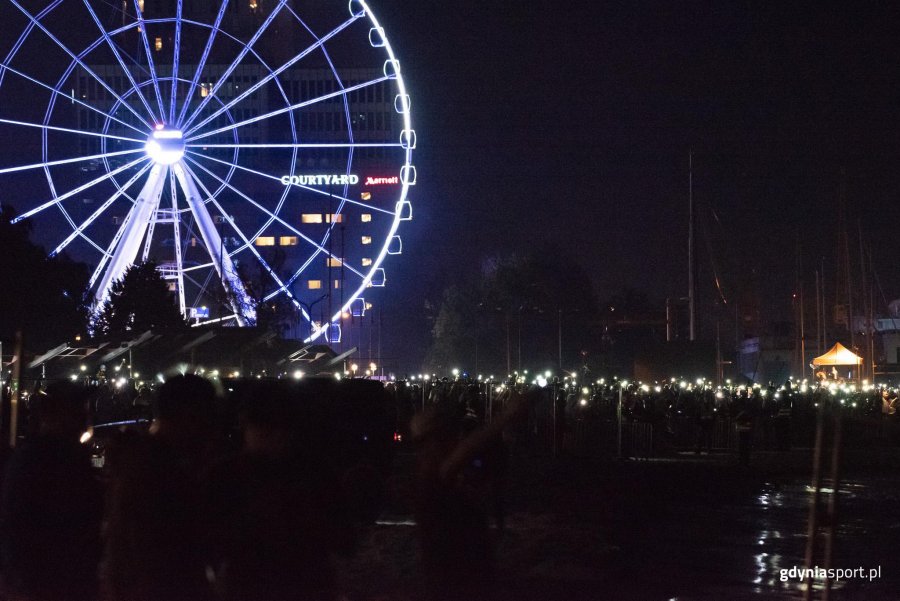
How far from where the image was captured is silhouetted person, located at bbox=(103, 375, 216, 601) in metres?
4.53

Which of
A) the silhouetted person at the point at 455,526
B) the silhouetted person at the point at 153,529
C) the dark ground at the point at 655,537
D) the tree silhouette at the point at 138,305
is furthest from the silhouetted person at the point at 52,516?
the tree silhouette at the point at 138,305

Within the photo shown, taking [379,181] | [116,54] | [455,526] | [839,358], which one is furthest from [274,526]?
[379,181]

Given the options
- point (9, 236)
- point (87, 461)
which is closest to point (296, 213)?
point (9, 236)

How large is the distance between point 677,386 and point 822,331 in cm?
3442

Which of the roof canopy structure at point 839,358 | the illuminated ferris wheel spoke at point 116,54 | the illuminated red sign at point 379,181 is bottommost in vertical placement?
the roof canopy structure at point 839,358

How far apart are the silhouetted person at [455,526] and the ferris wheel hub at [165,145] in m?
31.3

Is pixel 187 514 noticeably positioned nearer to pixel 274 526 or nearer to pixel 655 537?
pixel 274 526

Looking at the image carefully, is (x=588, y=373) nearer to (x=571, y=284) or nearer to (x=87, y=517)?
(x=571, y=284)

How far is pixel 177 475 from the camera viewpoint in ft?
15.4

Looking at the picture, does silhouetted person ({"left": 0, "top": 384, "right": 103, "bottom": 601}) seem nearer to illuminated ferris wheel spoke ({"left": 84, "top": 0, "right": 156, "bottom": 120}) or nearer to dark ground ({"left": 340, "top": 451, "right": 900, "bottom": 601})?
dark ground ({"left": 340, "top": 451, "right": 900, "bottom": 601})

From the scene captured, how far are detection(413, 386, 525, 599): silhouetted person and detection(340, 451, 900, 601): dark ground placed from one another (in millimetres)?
551

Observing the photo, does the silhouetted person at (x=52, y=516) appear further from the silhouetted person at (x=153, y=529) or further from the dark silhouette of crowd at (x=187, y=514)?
the silhouetted person at (x=153, y=529)

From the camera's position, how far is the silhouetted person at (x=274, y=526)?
4.48 m

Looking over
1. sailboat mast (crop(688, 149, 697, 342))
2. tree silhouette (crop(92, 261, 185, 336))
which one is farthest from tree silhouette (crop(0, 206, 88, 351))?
sailboat mast (crop(688, 149, 697, 342))
